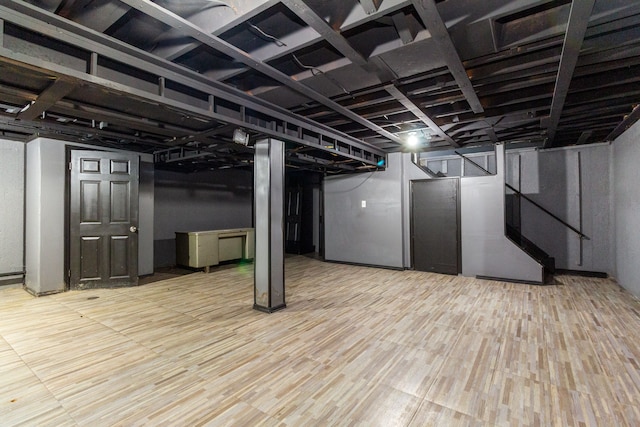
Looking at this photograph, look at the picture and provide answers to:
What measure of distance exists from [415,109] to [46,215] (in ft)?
18.0

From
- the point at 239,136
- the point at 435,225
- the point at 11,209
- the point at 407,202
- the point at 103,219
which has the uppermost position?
the point at 239,136

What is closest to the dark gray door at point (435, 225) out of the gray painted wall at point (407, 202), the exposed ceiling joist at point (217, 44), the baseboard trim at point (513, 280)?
the gray painted wall at point (407, 202)

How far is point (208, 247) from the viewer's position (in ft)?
19.6

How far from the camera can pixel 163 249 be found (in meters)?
6.33

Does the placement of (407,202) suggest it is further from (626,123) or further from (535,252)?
(626,123)

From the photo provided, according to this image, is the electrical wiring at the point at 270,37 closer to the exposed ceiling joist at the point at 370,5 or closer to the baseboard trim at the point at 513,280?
the exposed ceiling joist at the point at 370,5

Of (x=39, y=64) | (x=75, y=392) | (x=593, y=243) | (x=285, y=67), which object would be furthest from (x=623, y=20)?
(x=593, y=243)

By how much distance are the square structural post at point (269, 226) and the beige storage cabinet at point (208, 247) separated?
89.1 inches

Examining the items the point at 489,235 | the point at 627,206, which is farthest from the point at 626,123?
the point at 489,235

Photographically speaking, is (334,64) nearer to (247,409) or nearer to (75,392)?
(247,409)

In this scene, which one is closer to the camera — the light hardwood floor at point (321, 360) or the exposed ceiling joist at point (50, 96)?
the light hardwood floor at point (321, 360)

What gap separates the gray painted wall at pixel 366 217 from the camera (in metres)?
6.18

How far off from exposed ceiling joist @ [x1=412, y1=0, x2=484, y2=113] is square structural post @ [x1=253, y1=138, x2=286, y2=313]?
6.78 ft

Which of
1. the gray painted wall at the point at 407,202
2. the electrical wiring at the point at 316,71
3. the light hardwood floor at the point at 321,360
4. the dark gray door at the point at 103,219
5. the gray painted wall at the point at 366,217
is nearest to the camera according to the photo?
the light hardwood floor at the point at 321,360
